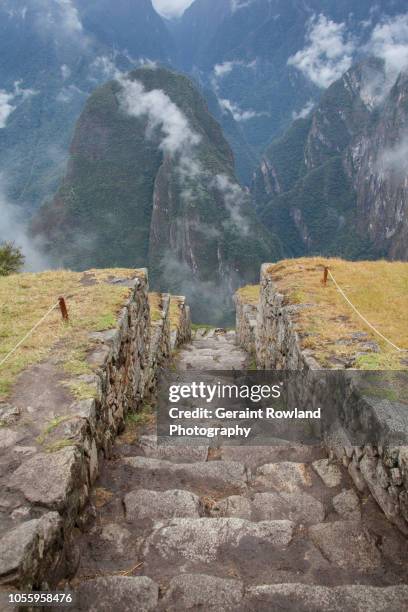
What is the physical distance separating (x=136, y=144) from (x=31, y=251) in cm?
5373

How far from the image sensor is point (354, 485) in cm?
473

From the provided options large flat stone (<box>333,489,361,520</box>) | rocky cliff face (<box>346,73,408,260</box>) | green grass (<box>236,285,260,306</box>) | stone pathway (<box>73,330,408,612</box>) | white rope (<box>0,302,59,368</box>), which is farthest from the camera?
rocky cliff face (<box>346,73,408,260</box>)

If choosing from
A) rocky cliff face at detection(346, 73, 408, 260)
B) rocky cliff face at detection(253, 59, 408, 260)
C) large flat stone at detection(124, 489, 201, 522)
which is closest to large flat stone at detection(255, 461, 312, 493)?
large flat stone at detection(124, 489, 201, 522)

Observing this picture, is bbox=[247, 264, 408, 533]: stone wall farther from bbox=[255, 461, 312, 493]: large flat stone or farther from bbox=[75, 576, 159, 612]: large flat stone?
bbox=[75, 576, 159, 612]: large flat stone

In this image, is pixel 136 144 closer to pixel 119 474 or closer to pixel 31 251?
pixel 31 251

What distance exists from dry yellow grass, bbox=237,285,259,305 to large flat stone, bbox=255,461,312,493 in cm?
1562

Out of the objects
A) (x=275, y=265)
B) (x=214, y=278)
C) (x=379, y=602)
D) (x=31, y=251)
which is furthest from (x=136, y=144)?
(x=379, y=602)

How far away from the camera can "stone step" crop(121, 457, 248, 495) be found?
195 inches

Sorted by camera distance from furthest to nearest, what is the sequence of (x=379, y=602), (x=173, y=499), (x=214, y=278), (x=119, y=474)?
(x=214, y=278) < (x=119, y=474) < (x=173, y=499) < (x=379, y=602)

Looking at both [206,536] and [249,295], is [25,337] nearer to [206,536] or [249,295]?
[206,536]

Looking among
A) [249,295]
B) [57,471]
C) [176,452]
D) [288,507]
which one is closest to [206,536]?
[288,507]

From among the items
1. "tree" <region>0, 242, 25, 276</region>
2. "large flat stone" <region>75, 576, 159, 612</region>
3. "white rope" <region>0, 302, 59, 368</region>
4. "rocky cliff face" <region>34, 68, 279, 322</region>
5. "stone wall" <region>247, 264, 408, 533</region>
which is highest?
"rocky cliff face" <region>34, 68, 279, 322</region>

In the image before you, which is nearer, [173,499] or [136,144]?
[173,499]

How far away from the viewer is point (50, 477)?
3957 millimetres
